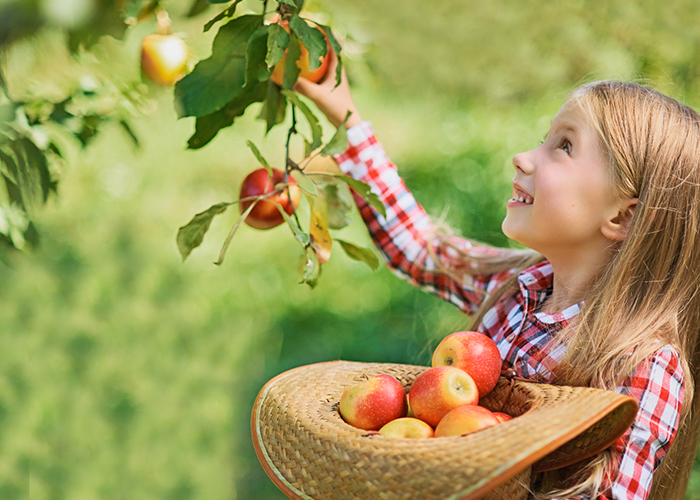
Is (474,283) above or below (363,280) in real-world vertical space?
above

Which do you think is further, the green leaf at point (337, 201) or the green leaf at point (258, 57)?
the green leaf at point (337, 201)

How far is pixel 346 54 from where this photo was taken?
119 centimetres

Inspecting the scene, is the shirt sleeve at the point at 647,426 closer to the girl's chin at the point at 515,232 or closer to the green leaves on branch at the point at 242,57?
the girl's chin at the point at 515,232

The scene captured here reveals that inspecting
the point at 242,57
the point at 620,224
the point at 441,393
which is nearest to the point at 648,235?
the point at 620,224

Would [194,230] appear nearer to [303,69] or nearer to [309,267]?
[309,267]

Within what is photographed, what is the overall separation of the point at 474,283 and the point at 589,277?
289 mm

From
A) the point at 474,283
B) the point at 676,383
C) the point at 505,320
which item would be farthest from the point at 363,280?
the point at 676,383

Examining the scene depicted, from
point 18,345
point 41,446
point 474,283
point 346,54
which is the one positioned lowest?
point 41,446

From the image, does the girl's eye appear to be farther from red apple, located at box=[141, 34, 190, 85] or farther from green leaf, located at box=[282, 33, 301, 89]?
red apple, located at box=[141, 34, 190, 85]

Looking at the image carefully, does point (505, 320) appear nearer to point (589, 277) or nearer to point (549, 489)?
point (589, 277)

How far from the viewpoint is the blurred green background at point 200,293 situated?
2.17m

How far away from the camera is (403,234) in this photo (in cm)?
123

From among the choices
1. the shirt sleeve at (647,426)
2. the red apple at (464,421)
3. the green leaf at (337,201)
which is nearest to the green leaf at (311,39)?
the green leaf at (337,201)

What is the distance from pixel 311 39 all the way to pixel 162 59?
1.55 feet
